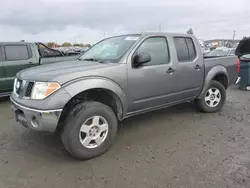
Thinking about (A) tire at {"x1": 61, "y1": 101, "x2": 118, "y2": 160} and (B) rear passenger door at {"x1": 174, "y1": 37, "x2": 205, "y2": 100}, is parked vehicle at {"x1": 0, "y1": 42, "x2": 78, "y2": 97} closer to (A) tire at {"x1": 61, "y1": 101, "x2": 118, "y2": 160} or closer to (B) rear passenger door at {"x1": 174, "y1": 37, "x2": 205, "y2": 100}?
(A) tire at {"x1": 61, "y1": 101, "x2": 118, "y2": 160}

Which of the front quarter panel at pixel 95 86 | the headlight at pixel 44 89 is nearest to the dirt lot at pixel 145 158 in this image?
the front quarter panel at pixel 95 86

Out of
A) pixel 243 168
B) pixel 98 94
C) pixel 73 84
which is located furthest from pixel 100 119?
pixel 243 168

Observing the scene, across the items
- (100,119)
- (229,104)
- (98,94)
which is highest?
(98,94)

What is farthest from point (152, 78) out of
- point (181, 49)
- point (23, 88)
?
point (23, 88)

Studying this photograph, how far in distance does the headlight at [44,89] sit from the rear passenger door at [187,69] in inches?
89.1

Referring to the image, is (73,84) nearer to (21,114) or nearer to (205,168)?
(21,114)

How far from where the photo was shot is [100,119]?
3398 mm

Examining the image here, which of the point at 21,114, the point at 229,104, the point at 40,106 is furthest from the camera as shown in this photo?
the point at 229,104

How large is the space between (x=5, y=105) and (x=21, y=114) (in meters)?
3.58

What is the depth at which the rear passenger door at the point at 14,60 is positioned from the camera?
21.6ft

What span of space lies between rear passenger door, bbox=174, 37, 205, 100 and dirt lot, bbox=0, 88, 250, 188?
2.23ft

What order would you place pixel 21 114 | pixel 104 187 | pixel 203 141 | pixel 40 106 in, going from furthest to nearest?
pixel 203 141
pixel 21 114
pixel 40 106
pixel 104 187

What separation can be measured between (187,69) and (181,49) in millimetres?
413

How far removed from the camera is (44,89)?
118 inches
